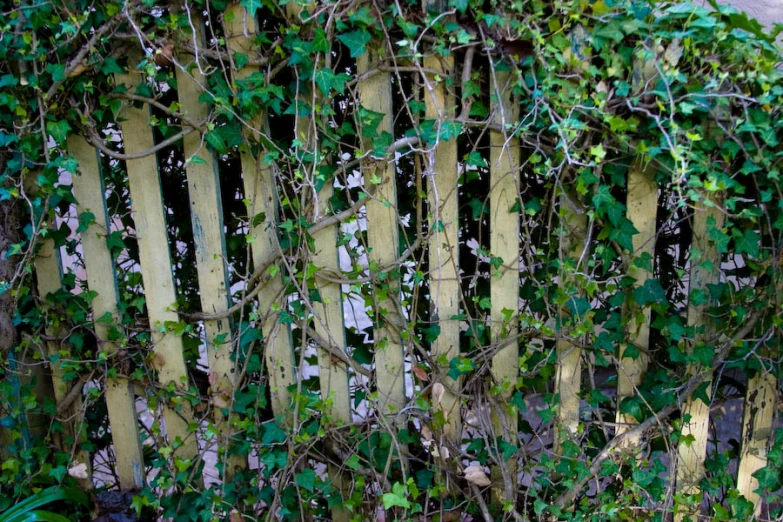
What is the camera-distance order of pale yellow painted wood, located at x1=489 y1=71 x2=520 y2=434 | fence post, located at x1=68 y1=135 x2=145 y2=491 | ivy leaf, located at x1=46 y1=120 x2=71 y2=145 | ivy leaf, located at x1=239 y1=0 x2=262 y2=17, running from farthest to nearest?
fence post, located at x1=68 y1=135 x2=145 y2=491 → ivy leaf, located at x1=46 y1=120 x2=71 y2=145 → pale yellow painted wood, located at x1=489 y1=71 x2=520 y2=434 → ivy leaf, located at x1=239 y1=0 x2=262 y2=17

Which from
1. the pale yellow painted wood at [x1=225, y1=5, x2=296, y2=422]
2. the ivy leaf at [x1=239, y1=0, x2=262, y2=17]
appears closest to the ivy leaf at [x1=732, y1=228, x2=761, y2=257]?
the pale yellow painted wood at [x1=225, y1=5, x2=296, y2=422]

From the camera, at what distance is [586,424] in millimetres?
2752

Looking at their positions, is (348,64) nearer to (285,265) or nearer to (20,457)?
(285,265)

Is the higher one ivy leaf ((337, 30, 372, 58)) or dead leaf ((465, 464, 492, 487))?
ivy leaf ((337, 30, 372, 58))

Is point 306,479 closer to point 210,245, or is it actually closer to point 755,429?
point 210,245

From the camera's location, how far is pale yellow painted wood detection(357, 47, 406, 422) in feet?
8.13

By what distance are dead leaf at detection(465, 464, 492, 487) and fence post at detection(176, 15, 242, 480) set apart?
0.87 metres

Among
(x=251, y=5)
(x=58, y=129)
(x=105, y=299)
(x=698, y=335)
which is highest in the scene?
(x=251, y=5)

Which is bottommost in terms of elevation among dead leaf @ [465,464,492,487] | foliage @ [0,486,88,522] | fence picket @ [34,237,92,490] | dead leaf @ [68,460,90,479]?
dead leaf @ [465,464,492,487]

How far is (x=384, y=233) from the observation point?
2.60 m

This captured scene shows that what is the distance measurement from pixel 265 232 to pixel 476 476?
1.16 metres

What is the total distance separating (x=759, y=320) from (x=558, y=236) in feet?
2.40

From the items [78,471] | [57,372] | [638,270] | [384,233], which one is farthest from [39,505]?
[638,270]

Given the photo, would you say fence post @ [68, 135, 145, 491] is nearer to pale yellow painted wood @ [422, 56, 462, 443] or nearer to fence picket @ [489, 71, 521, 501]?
pale yellow painted wood @ [422, 56, 462, 443]
